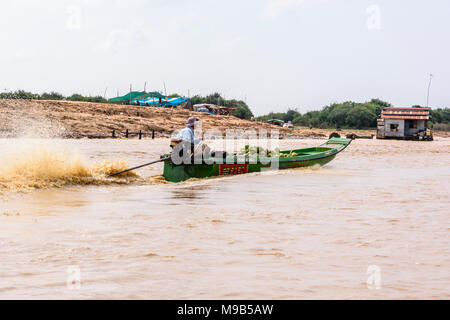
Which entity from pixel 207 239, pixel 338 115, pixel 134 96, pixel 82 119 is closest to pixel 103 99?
pixel 134 96

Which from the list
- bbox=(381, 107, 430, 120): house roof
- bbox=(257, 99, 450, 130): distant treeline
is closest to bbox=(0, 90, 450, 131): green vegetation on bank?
bbox=(257, 99, 450, 130): distant treeline

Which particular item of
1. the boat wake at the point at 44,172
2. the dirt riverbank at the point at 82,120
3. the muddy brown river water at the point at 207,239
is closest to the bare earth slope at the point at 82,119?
the dirt riverbank at the point at 82,120

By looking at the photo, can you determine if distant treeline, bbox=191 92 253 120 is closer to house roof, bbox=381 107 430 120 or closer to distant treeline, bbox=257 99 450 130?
distant treeline, bbox=257 99 450 130

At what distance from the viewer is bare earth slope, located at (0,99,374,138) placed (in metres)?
28.4

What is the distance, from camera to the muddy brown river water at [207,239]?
4.16 meters

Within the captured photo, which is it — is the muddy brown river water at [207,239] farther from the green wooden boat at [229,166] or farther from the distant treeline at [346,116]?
the distant treeline at [346,116]

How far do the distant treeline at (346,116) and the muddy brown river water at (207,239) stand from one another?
5284 centimetres

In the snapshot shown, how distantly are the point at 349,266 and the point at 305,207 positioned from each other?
3.68 meters

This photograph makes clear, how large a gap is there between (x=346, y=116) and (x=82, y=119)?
43.1m

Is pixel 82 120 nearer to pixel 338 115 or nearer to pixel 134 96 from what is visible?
pixel 134 96

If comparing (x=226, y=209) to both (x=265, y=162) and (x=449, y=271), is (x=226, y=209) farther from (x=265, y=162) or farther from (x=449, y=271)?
(x=265, y=162)

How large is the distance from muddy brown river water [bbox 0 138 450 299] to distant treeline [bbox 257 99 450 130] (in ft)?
173

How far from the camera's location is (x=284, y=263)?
493 cm
